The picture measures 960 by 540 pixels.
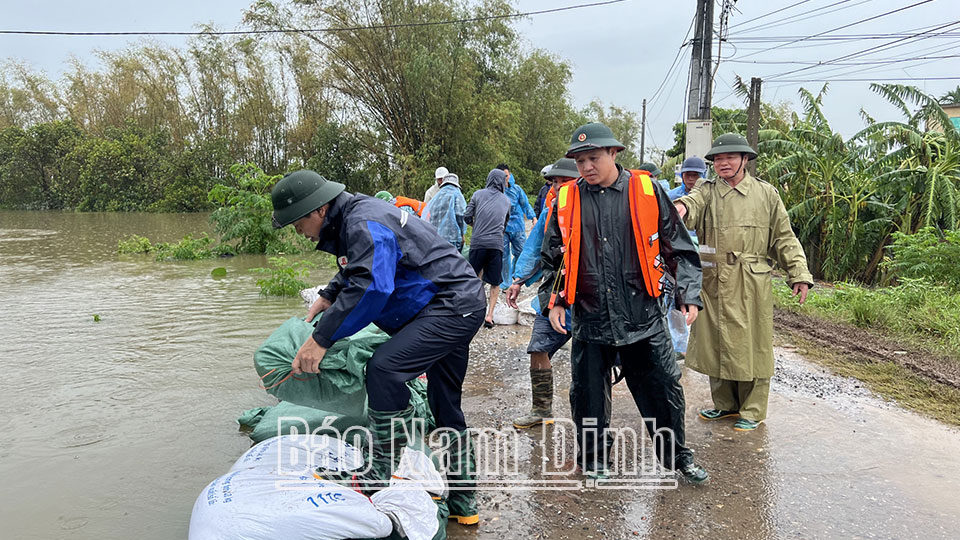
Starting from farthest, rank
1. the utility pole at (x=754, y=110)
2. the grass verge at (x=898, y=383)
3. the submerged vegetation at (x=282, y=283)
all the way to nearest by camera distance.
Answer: the utility pole at (x=754, y=110), the submerged vegetation at (x=282, y=283), the grass verge at (x=898, y=383)

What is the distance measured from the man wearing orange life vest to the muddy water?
6.57 feet

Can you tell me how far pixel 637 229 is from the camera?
2.87 metres

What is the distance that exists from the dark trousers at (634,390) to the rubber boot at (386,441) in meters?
0.88

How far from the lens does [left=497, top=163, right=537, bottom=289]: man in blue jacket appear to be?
6844 mm

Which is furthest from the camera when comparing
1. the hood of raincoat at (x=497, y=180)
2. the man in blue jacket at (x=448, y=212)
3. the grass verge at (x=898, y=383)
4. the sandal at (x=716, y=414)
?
the man in blue jacket at (x=448, y=212)

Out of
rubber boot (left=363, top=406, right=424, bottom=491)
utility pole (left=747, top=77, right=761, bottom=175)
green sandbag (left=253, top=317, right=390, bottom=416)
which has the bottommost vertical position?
rubber boot (left=363, top=406, right=424, bottom=491)

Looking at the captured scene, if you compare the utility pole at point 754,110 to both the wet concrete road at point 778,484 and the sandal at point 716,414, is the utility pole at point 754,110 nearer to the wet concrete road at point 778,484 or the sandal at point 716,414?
the wet concrete road at point 778,484

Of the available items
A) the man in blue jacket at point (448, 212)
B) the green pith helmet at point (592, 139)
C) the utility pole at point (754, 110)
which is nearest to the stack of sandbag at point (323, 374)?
the green pith helmet at point (592, 139)

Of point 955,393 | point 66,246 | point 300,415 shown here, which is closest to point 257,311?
point 300,415

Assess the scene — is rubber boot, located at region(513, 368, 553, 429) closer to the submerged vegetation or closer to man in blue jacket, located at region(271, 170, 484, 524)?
man in blue jacket, located at region(271, 170, 484, 524)

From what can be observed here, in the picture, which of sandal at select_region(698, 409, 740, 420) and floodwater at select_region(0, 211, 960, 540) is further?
sandal at select_region(698, 409, 740, 420)

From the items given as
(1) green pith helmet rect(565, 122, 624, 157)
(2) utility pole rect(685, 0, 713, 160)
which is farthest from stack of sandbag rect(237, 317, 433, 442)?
(2) utility pole rect(685, 0, 713, 160)

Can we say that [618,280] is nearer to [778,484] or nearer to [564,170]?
[778,484]

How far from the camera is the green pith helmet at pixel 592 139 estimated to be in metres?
2.86
